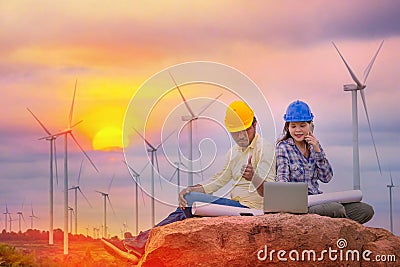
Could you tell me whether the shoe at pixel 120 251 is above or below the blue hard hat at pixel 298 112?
below

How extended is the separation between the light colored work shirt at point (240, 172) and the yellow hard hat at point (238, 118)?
23cm

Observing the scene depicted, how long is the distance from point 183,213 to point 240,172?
1067mm

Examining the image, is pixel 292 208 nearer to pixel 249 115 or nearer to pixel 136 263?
pixel 249 115

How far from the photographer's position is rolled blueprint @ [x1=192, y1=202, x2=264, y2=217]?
40.5 ft

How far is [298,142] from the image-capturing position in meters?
12.4

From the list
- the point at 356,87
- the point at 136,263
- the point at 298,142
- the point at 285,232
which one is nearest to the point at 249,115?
the point at 298,142

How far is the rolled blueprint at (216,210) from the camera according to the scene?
12.4 meters

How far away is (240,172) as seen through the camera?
12352 millimetres

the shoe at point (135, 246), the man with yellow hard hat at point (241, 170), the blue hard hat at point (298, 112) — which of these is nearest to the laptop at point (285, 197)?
the man with yellow hard hat at point (241, 170)

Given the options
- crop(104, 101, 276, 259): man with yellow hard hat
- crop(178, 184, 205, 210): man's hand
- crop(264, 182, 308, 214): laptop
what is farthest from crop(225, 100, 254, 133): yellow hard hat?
crop(264, 182, 308, 214): laptop

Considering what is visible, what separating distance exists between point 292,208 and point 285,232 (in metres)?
0.42

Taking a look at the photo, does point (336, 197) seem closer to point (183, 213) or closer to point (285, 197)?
point (285, 197)

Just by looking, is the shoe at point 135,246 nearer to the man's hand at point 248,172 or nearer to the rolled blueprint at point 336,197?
the man's hand at point 248,172

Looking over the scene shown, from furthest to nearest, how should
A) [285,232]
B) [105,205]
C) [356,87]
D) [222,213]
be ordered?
[105,205] → [356,87] → [222,213] → [285,232]
